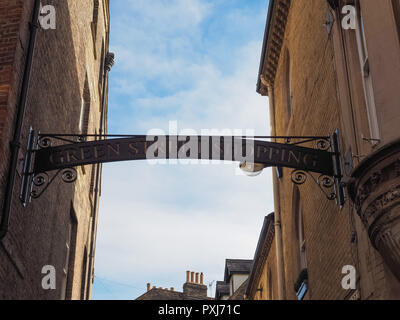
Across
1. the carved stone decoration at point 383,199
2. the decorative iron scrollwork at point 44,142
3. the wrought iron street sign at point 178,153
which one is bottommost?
the carved stone decoration at point 383,199

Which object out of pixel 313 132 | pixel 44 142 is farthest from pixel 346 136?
pixel 44 142

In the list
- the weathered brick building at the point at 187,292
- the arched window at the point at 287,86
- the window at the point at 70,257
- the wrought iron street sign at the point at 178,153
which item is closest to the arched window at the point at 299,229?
the arched window at the point at 287,86

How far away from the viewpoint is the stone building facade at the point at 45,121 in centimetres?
836

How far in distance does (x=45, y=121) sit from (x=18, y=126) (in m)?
2.08

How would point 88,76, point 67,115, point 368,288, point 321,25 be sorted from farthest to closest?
1. point 88,76
2. point 67,115
3. point 321,25
4. point 368,288

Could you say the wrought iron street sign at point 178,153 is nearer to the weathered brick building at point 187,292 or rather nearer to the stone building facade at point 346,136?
the stone building facade at point 346,136

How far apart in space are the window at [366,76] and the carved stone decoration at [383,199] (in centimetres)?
101

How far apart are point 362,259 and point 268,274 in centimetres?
1366

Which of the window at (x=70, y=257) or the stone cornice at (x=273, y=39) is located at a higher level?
the stone cornice at (x=273, y=39)

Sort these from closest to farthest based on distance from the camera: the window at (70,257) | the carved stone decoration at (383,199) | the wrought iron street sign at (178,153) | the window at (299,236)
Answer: the carved stone decoration at (383,199), the wrought iron street sign at (178,153), the window at (299,236), the window at (70,257)
